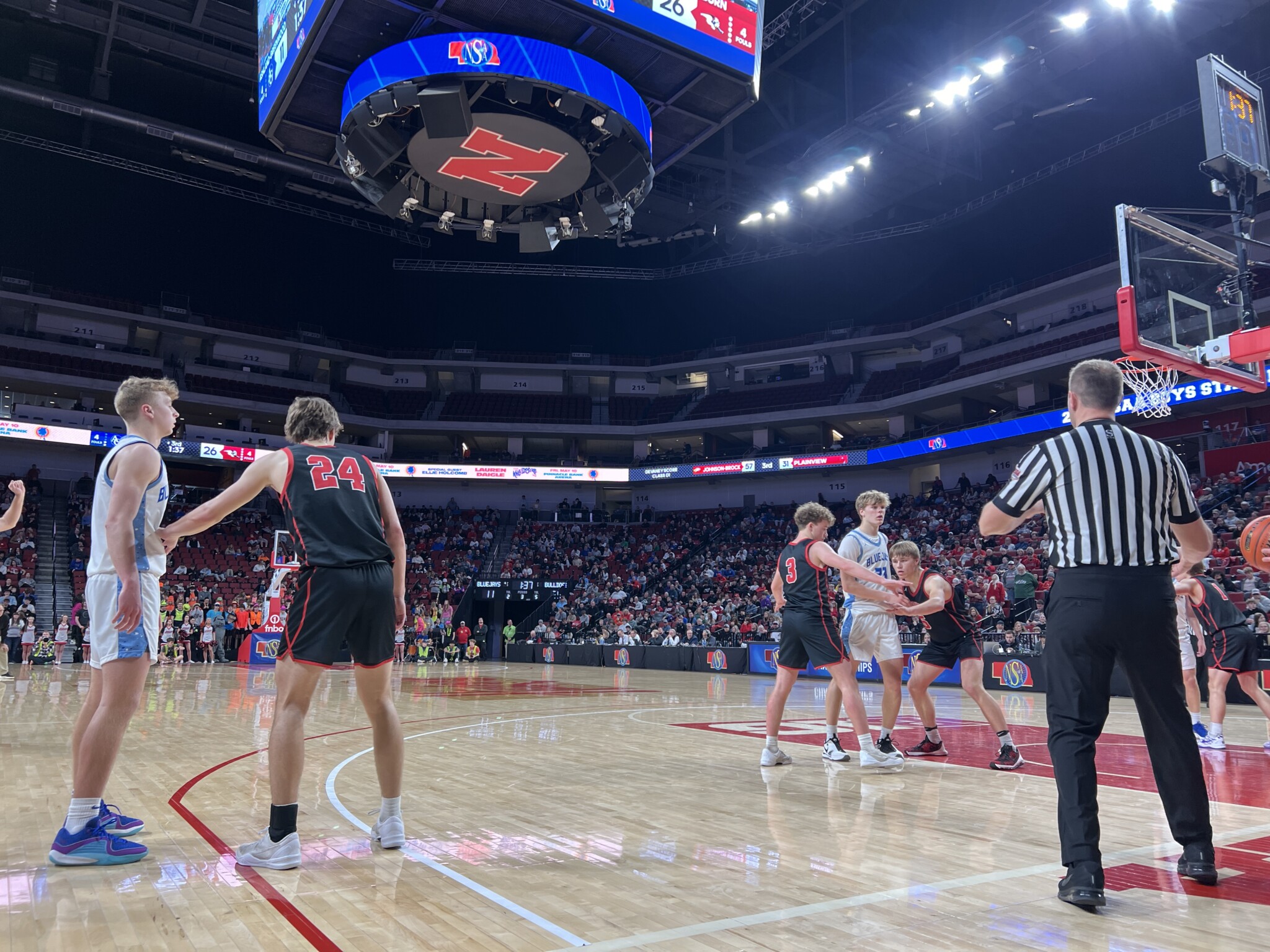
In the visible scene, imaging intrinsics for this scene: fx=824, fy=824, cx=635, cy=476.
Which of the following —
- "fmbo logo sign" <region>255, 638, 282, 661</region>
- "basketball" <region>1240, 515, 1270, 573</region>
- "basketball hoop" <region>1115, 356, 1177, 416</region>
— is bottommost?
"fmbo logo sign" <region>255, 638, 282, 661</region>

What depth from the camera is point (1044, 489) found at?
361 cm

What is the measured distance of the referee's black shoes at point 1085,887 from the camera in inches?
120

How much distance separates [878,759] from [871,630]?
111 centimetres

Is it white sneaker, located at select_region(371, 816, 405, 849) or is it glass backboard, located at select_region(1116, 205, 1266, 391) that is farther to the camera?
glass backboard, located at select_region(1116, 205, 1266, 391)

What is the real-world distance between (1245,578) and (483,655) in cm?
2542

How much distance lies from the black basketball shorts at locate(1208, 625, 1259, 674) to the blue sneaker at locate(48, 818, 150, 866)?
→ 899cm

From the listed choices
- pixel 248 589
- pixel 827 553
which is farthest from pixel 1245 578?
pixel 248 589

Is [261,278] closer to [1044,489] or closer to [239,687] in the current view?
[239,687]

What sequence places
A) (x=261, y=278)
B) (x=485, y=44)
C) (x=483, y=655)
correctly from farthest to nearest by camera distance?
(x=261, y=278), (x=483, y=655), (x=485, y=44)

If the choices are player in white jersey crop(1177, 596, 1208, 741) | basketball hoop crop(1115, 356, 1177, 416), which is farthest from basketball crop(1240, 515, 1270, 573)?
basketball hoop crop(1115, 356, 1177, 416)

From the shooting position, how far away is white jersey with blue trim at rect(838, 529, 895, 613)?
Answer: 7008 millimetres

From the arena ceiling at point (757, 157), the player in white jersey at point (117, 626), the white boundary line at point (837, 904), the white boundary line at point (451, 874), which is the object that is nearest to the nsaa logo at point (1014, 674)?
the arena ceiling at point (757, 157)

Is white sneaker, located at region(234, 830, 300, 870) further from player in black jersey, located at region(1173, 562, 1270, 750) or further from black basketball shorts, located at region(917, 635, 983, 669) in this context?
player in black jersey, located at region(1173, 562, 1270, 750)

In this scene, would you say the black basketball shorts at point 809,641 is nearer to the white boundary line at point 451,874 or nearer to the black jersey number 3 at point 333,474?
the white boundary line at point 451,874
